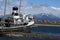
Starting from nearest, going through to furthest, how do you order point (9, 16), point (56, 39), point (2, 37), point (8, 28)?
point (56, 39) → point (2, 37) → point (8, 28) → point (9, 16)

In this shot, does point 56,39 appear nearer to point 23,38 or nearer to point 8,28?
point 23,38

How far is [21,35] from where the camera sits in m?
99.6

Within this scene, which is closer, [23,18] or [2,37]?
[2,37]

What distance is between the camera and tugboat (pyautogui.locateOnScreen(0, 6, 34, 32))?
4308 inches

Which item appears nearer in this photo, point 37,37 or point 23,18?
point 37,37

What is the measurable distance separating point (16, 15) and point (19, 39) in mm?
27613

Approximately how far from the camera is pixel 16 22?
115m

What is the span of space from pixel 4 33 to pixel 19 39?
10.9 meters

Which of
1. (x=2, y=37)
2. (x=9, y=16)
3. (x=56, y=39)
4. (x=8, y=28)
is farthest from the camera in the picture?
(x=9, y=16)

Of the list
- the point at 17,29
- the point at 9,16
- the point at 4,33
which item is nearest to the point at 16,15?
the point at 9,16

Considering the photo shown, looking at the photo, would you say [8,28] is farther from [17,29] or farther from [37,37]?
[37,37]

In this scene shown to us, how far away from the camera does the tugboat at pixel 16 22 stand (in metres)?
109

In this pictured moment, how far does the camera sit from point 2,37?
3878 inches

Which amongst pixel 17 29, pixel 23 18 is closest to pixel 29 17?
pixel 23 18
